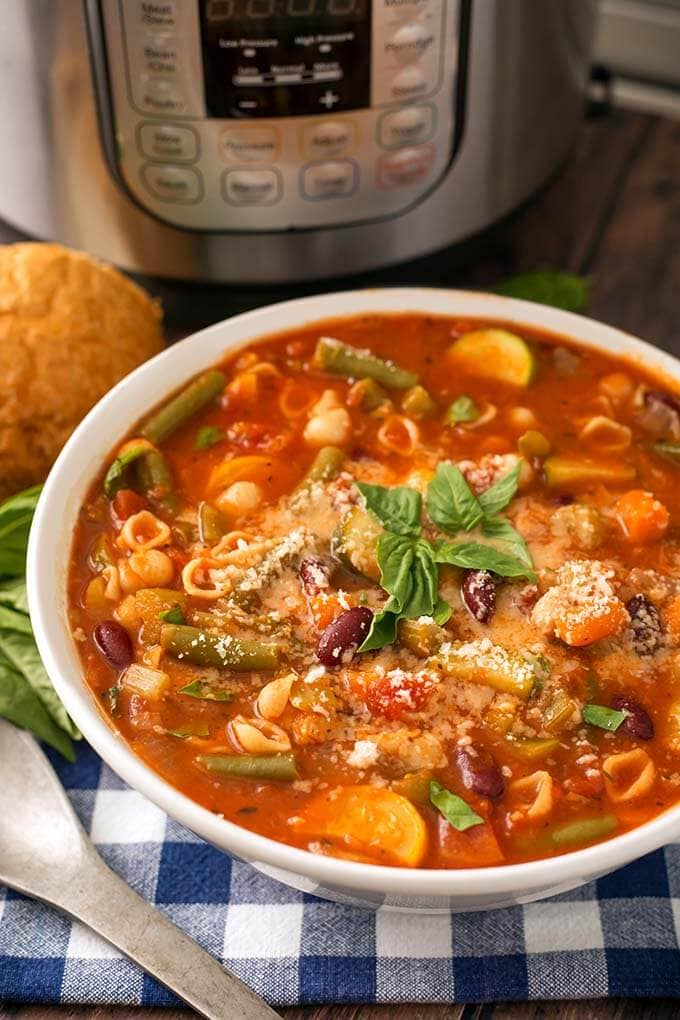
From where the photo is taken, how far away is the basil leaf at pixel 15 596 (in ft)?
8.18

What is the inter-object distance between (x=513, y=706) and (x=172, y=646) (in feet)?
1.83

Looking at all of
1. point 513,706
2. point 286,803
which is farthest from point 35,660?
point 513,706

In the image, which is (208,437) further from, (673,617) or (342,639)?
(673,617)

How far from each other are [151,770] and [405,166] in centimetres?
155

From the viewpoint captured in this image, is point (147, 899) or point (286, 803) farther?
point (147, 899)

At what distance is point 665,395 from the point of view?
2529 mm

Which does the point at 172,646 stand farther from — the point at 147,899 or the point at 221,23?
the point at 221,23

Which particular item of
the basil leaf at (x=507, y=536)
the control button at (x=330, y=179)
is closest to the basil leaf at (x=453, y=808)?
the basil leaf at (x=507, y=536)

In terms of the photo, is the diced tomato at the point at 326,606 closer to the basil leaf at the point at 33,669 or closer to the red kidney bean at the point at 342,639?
the red kidney bean at the point at 342,639

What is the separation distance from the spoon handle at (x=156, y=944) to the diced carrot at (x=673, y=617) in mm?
885

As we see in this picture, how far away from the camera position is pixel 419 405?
2510 mm

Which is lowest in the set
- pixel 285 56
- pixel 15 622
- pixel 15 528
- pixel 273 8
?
pixel 15 622

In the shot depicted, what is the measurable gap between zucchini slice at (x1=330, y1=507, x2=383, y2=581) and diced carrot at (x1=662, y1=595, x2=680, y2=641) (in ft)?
1.62

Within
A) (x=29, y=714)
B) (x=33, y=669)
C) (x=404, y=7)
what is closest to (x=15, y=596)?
(x=33, y=669)
